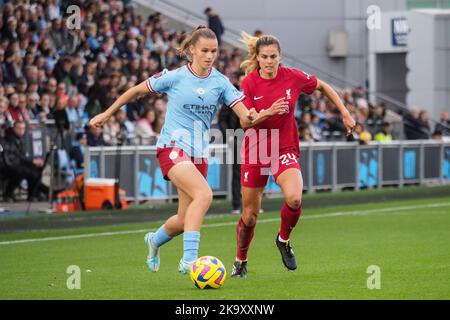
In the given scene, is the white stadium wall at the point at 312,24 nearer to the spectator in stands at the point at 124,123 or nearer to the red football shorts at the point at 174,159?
the spectator in stands at the point at 124,123

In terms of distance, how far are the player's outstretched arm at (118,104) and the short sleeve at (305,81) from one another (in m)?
1.75

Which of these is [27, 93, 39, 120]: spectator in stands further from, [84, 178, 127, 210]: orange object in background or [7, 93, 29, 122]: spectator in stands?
[84, 178, 127, 210]: orange object in background

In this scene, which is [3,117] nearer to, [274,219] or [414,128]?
[274,219]

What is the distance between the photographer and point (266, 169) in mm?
12375

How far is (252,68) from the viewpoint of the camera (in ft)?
41.1

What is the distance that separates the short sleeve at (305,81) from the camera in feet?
41.6

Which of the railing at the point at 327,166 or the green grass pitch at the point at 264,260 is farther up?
the railing at the point at 327,166

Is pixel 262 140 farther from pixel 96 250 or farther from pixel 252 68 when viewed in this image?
pixel 96 250

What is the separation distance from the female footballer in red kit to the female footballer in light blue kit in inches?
21.6

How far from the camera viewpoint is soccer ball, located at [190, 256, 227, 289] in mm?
10961

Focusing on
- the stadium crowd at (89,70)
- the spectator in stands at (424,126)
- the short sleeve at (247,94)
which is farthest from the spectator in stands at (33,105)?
the spectator in stands at (424,126)

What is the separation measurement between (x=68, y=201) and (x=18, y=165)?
3.65 feet
